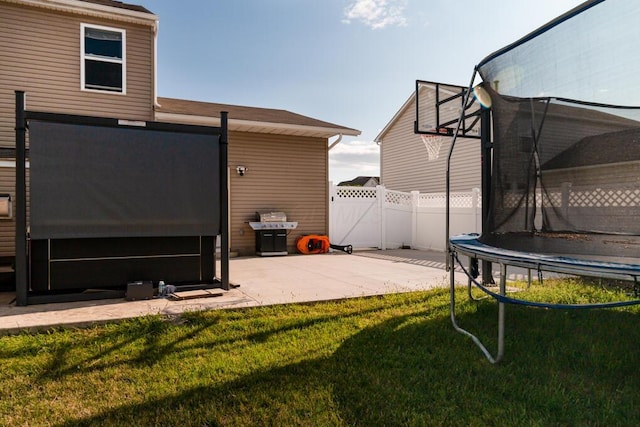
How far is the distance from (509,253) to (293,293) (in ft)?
8.75

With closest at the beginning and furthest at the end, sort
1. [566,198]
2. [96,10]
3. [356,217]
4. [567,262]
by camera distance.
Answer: [567,262] → [566,198] → [96,10] → [356,217]

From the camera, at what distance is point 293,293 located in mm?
4863

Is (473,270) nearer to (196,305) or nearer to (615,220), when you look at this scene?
(615,220)

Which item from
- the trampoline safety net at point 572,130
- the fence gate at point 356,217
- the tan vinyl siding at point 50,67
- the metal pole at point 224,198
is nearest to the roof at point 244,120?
the tan vinyl siding at point 50,67

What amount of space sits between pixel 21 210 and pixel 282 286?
9.46 feet

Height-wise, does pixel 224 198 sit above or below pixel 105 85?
below

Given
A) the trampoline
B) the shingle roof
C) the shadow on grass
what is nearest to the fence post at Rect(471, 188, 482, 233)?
the shadow on grass

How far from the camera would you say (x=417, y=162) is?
15.1 metres

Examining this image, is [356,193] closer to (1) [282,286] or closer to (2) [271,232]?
(2) [271,232]

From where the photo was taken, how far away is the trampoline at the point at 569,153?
2.43 metres

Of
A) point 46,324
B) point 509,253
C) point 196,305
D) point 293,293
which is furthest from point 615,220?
point 46,324

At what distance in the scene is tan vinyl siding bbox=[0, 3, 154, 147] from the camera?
7090 millimetres

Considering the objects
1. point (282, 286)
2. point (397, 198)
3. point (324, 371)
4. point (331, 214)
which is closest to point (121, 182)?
point (282, 286)

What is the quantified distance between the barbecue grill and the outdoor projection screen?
3936 millimetres
